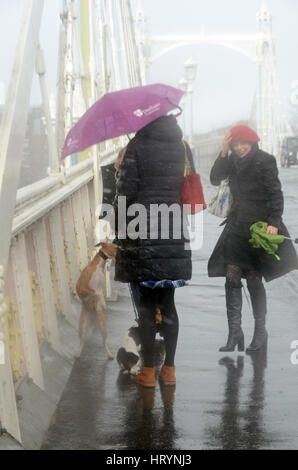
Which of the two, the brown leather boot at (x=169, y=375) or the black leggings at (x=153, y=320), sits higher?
the black leggings at (x=153, y=320)

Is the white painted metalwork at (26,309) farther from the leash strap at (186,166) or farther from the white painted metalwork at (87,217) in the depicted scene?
the white painted metalwork at (87,217)

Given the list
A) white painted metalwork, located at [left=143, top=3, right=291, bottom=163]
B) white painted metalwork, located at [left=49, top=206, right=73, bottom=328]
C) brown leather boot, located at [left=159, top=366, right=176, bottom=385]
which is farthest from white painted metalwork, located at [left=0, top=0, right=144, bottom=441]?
white painted metalwork, located at [left=143, top=3, right=291, bottom=163]

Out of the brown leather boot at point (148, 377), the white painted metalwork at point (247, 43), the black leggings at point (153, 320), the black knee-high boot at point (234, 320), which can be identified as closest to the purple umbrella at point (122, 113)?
the black leggings at point (153, 320)

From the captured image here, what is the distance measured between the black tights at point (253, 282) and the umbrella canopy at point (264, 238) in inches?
13.0

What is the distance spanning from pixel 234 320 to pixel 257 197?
33.2 inches

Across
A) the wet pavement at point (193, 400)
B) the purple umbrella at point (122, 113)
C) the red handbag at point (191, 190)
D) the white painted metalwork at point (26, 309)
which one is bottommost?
the wet pavement at point (193, 400)

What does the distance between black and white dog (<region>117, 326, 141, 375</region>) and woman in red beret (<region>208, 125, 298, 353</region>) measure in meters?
0.81

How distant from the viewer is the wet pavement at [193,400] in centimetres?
402

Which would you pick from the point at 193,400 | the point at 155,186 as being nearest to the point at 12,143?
the point at 155,186

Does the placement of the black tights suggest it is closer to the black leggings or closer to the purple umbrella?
the black leggings

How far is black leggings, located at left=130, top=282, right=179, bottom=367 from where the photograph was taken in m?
4.98

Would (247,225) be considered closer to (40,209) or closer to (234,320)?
(234,320)

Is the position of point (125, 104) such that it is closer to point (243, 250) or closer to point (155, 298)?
point (155, 298)
